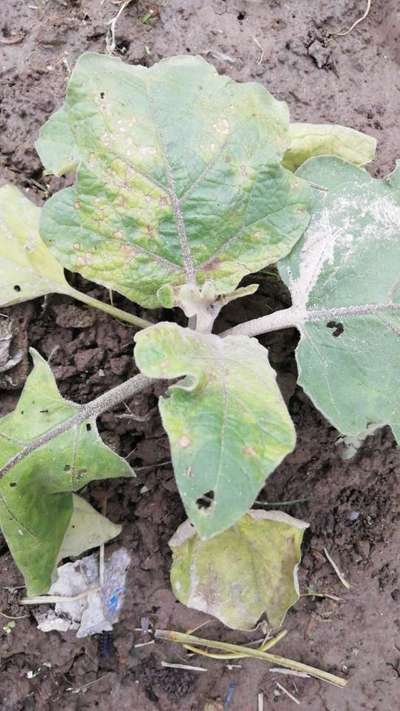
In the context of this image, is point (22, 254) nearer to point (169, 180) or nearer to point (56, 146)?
point (56, 146)

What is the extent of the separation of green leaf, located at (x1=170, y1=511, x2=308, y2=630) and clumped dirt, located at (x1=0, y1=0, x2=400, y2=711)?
0.67 ft

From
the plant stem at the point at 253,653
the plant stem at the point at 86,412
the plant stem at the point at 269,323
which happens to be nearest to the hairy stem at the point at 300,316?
Answer: the plant stem at the point at 269,323

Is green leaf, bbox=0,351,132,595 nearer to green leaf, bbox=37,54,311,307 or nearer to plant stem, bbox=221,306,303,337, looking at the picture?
green leaf, bbox=37,54,311,307

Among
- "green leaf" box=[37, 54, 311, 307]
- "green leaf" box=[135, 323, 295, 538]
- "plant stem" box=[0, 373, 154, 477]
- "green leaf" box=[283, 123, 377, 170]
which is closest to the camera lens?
"green leaf" box=[135, 323, 295, 538]

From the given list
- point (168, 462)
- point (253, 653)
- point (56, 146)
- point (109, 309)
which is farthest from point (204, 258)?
point (253, 653)

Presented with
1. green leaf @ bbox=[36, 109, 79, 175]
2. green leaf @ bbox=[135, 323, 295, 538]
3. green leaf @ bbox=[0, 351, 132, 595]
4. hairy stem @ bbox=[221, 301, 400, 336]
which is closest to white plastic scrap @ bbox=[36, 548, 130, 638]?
green leaf @ bbox=[0, 351, 132, 595]

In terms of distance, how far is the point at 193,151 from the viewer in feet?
5.09

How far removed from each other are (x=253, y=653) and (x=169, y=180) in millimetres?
1265

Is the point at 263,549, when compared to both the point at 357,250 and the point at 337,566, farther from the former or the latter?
the point at 357,250

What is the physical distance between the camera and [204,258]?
1.64m

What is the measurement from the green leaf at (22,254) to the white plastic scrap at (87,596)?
745 millimetres

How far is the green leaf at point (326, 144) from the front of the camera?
1.75 metres

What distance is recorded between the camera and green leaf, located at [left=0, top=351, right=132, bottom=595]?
5.35ft

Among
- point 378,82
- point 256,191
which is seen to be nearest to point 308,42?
point 378,82
